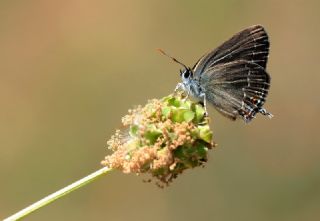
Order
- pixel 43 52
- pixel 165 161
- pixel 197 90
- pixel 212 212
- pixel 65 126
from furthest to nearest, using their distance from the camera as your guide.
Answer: pixel 43 52, pixel 65 126, pixel 212 212, pixel 197 90, pixel 165 161

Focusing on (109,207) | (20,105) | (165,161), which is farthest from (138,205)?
(165,161)

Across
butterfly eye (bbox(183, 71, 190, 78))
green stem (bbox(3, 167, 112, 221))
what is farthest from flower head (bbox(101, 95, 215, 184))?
butterfly eye (bbox(183, 71, 190, 78))

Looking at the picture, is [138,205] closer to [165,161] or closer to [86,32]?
[86,32]

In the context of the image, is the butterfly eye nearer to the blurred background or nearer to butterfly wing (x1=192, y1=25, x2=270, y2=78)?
butterfly wing (x1=192, y1=25, x2=270, y2=78)

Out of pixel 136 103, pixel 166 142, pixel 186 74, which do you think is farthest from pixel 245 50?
pixel 136 103

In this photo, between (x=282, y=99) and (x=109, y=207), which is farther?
(x=282, y=99)

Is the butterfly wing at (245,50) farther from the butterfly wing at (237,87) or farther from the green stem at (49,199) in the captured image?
the green stem at (49,199)

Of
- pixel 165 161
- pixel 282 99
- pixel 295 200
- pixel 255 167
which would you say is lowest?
pixel 165 161

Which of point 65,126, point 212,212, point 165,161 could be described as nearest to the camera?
point 165,161
